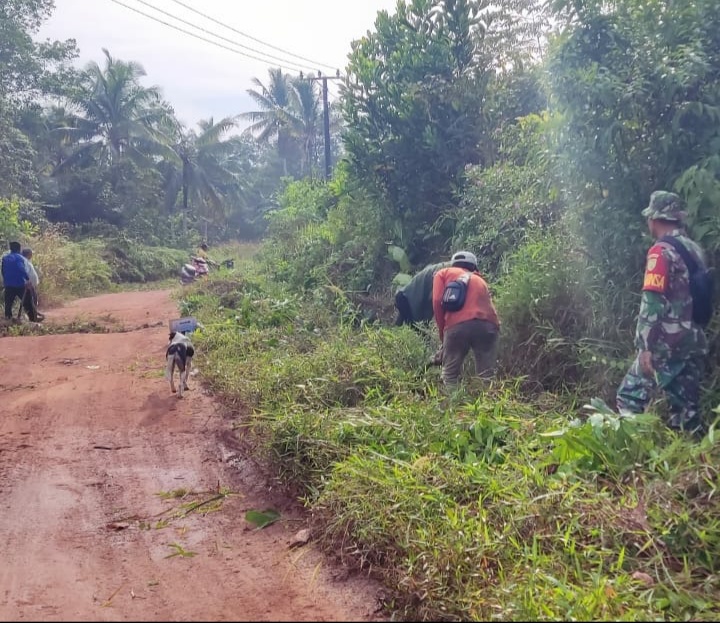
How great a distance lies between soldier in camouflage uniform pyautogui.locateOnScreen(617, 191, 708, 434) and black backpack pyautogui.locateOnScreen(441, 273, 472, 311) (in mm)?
1495

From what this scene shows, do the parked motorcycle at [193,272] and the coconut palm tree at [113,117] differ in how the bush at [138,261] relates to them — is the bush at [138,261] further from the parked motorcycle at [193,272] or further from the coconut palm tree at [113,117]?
the parked motorcycle at [193,272]

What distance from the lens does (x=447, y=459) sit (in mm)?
4012

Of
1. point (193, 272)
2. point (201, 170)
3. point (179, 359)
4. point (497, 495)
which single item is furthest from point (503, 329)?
point (201, 170)

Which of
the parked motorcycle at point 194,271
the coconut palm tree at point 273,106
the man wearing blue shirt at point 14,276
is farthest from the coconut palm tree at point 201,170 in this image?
the man wearing blue shirt at point 14,276

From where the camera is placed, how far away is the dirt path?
3.12 metres

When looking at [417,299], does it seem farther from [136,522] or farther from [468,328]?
[136,522]

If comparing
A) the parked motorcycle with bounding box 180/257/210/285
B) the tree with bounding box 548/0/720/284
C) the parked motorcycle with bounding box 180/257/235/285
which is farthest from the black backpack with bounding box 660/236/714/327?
the parked motorcycle with bounding box 180/257/210/285

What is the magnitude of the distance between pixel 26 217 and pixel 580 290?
70.8 feet

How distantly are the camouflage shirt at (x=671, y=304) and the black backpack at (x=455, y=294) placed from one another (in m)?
1.56

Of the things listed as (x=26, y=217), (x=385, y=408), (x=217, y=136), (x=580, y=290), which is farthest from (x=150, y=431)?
(x=217, y=136)

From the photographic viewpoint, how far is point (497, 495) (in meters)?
3.53

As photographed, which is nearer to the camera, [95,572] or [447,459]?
[95,572]

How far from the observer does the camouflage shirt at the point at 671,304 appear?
4410 mm

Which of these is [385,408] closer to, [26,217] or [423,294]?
[423,294]
